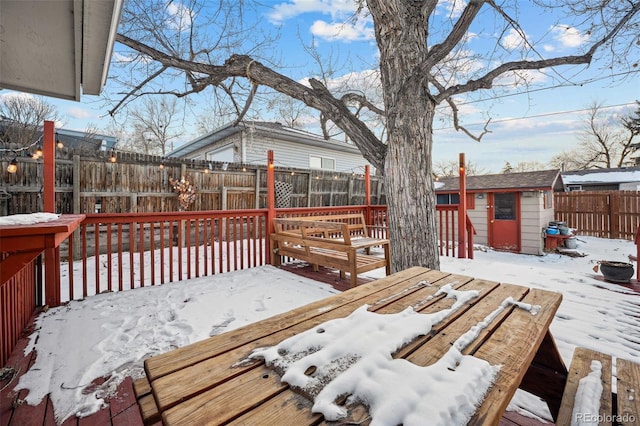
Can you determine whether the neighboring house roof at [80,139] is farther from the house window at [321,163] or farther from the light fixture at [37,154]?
the house window at [321,163]

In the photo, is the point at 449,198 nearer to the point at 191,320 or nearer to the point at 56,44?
the point at 191,320

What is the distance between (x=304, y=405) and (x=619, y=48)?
19.3 ft

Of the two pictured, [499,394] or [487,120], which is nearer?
[499,394]

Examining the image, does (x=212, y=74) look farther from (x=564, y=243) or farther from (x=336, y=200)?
(x=564, y=243)

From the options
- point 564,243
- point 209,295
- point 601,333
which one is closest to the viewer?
point 601,333

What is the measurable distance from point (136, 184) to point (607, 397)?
743 centimetres

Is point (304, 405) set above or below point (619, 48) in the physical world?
below

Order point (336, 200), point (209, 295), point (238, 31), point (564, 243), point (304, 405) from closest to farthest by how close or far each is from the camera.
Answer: point (304, 405) < point (209, 295) < point (238, 31) < point (564, 243) < point (336, 200)

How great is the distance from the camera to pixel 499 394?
807 mm

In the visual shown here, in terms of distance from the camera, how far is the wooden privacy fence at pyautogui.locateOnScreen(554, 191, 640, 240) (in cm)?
934

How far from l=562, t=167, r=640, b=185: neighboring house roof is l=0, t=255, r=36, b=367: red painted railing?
19.8 metres

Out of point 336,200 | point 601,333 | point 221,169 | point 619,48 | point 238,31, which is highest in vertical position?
point 238,31

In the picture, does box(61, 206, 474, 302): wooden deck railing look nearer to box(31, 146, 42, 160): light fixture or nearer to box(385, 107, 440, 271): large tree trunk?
box(31, 146, 42, 160): light fixture

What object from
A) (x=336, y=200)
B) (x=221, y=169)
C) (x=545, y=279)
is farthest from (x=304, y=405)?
(x=336, y=200)
